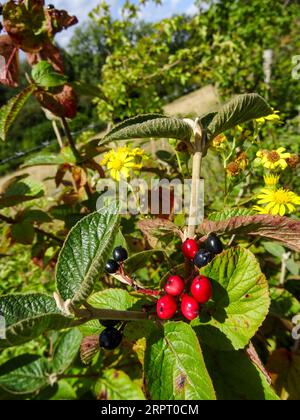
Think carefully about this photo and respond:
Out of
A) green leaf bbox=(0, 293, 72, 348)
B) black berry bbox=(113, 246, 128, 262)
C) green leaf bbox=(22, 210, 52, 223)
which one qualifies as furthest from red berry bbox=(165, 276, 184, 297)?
green leaf bbox=(22, 210, 52, 223)

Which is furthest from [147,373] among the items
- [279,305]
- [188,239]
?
[279,305]

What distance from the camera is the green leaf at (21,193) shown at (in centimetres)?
130

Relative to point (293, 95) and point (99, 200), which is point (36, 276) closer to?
point (99, 200)

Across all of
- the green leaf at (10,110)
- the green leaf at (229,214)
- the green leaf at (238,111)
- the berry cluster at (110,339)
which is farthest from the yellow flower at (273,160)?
the green leaf at (10,110)

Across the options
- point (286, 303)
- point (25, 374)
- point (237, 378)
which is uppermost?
point (237, 378)

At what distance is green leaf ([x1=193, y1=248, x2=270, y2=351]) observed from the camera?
0.77m

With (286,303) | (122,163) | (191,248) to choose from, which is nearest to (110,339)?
(191,248)

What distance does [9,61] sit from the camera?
1274mm

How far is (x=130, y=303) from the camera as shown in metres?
0.88

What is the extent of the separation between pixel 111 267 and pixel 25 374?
780 millimetres

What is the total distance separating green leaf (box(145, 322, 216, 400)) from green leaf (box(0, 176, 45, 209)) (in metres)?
0.78

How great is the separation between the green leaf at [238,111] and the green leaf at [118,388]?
2.92 feet

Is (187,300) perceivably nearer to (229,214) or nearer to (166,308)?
(166,308)

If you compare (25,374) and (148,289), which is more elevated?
(148,289)
